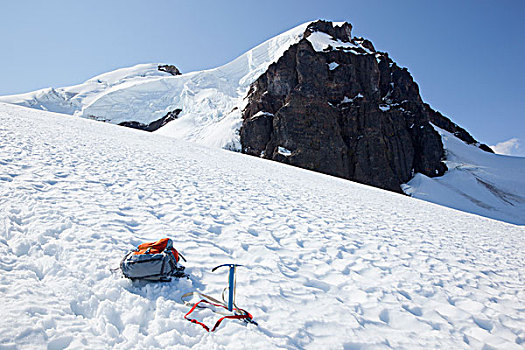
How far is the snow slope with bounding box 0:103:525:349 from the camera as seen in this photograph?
2436mm

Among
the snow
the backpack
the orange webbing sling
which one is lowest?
the orange webbing sling

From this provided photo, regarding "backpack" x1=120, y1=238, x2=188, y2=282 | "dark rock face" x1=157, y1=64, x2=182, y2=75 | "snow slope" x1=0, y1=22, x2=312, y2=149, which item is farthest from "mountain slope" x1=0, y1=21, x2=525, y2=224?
"dark rock face" x1=157, y1=64, x2=182, y2=75

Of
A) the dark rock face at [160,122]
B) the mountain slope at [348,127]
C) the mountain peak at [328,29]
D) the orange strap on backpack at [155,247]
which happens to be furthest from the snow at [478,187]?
the dark rock face at [160,122]

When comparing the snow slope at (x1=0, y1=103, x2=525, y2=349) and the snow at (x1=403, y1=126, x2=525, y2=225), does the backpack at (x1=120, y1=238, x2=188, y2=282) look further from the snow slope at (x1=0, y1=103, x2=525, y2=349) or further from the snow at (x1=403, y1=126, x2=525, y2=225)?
the snow at (x1=403, y1=126, x2=525, y2=225)

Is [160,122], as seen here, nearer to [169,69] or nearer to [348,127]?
[348,127]

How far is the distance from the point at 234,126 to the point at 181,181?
1525 inches

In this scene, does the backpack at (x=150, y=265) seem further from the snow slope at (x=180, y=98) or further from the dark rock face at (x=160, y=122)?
the dark rock face at (x=160, y=122)

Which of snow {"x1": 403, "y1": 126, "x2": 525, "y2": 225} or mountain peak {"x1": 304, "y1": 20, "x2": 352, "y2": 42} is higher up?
mountain peak {"x1": 304, "y1": 20, "x2": 352, "y2": 42}

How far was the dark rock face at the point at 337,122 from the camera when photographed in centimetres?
3912

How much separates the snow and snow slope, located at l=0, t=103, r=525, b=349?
1482 inches

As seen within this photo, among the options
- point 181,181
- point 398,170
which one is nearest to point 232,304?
point 181,181

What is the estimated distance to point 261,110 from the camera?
4372cm

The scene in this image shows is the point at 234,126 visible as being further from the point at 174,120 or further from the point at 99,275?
the point at 99,275

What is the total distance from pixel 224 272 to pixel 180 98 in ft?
229
